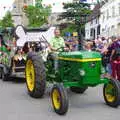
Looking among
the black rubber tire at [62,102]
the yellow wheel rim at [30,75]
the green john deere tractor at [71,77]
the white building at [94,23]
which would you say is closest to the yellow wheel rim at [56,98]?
the green john deere tractor at [71,77]

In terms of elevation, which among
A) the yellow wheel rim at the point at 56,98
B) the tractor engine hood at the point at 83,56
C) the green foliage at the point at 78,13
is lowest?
the yellow wheel rim at the point at 56,98

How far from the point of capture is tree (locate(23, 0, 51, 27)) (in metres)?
61.6

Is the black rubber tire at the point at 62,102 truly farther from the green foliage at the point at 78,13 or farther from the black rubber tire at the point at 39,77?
the green foliage at the point at 78,13

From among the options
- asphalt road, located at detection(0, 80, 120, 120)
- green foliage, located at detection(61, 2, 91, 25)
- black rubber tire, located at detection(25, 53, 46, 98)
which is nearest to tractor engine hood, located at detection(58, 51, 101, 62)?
black rubber tire, located at detection(25, 53, 46, 98)

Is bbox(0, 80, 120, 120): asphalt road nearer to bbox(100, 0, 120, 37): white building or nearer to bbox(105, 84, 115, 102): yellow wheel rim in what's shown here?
bbox(105, 84, 115, 102): yellow wheel rim

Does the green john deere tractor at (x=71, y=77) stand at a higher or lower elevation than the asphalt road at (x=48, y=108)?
higher

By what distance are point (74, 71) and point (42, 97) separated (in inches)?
59.1

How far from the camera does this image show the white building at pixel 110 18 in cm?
5329

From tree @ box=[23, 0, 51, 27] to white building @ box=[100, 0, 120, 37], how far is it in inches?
320

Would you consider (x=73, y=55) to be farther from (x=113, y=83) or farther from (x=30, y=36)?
(x=30, y=36)

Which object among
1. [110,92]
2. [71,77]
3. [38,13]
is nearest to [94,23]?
[38,13]

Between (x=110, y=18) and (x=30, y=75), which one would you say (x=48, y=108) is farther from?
(x=110, y=18)

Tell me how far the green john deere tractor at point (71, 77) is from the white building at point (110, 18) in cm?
3980

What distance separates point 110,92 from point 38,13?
53085 millimetres
